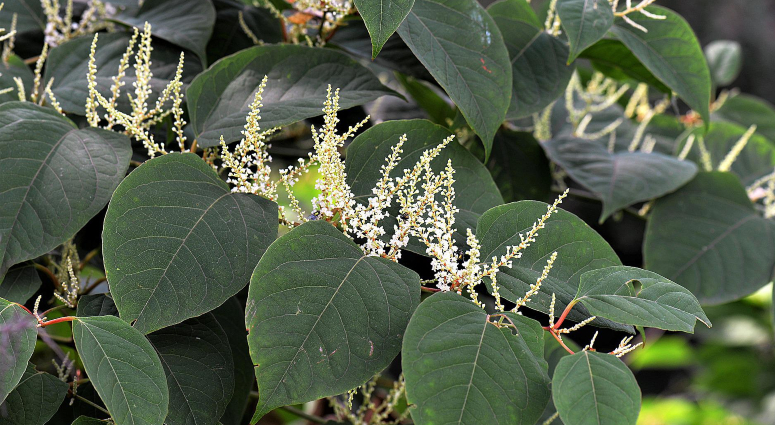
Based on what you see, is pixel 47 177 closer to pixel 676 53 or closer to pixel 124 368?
pixel 124 368

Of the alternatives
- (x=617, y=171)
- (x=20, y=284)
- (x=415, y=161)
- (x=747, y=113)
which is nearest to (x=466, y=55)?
(x=415, y=161)

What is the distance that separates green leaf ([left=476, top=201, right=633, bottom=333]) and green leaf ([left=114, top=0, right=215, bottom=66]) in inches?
15.3

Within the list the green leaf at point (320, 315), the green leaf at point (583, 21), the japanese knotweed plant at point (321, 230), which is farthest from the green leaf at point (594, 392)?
the green leaf at point (583, 21)

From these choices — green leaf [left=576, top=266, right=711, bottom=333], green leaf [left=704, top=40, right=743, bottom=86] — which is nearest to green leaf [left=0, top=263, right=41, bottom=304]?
green leaf [left=576, top=266, right=711, bottom=333]

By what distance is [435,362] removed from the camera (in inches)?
16.3

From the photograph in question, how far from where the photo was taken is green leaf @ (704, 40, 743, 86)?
1.37 metres

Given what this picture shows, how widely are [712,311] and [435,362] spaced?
90.2 inches

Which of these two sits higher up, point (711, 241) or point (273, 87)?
point (273, 87)

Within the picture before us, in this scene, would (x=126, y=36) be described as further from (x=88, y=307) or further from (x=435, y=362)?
(x=435, y=362)

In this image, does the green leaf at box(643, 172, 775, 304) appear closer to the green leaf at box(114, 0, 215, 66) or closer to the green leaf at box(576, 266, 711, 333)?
the green leaf at box(576, 266, 711, 333)

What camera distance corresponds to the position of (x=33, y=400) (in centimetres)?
48

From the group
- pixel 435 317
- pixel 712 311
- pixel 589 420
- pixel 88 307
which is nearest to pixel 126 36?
pixel 88 307

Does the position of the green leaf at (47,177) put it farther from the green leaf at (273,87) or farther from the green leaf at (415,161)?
the green leaf at (415,161)

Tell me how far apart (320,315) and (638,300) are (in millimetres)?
228
